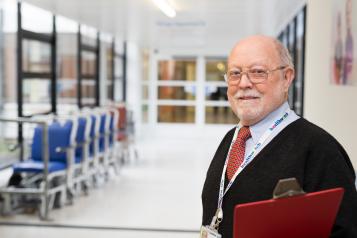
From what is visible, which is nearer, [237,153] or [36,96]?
[237,153]

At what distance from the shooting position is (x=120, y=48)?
13.8 metres

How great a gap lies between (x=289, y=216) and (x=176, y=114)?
1404 cm

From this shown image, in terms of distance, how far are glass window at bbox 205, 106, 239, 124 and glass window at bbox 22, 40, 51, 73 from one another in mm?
7541

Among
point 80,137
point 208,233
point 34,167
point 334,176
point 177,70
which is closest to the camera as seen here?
point 334,176

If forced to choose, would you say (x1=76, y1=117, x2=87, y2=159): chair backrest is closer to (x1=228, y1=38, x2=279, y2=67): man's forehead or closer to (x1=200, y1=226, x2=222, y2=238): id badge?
(x1=200, y1=226, x2=222, y2=238): id badge

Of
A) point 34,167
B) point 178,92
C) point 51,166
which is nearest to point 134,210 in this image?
point 51,166

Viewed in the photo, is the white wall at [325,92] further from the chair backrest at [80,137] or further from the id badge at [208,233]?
the chair backrest at [80,137]

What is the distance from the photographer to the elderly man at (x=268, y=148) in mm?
1373

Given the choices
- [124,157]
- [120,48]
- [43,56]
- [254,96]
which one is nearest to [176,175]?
[124,157]

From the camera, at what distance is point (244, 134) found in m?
1.66

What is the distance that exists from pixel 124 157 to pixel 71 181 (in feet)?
12.4

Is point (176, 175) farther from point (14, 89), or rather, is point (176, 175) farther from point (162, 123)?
point (162, 123)

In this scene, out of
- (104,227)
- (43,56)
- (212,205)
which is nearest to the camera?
(212,205)

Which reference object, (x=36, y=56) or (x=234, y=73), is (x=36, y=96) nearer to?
(x=36, y=56)
